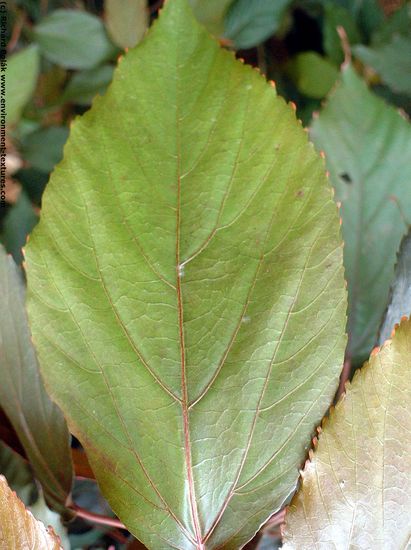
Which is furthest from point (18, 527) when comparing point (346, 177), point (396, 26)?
point (396, 26)

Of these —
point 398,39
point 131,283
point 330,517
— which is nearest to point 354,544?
point 330,517

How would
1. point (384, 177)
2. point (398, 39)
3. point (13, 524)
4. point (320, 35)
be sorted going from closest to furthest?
point (13, 524) < point (384, 177) < point (398, 39) < point (320, 35)

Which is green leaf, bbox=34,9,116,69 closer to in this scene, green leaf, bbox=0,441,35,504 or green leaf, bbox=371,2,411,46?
green leaf, bbox=371,2,411,46

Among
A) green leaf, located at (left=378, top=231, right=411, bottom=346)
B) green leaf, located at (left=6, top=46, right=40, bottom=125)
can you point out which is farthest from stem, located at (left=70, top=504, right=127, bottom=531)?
green leaf, located at (left=6, top=46, right=40, bottom=125)

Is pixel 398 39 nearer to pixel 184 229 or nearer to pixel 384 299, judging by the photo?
pixel 384 299

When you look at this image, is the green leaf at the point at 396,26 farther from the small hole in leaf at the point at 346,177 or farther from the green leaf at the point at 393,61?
the small hole in leaf at the point at 346,177

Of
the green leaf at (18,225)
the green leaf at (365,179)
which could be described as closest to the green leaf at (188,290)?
the green leaf at (365,179)
